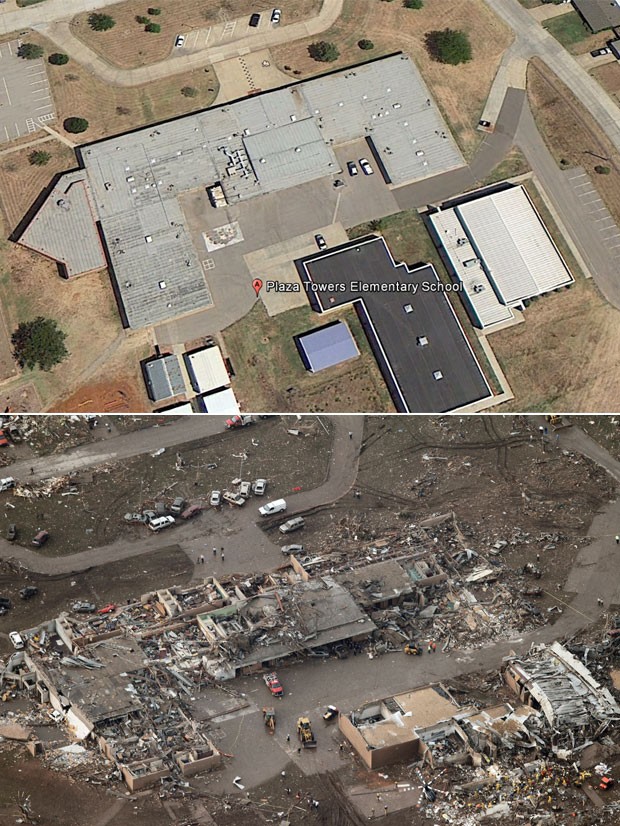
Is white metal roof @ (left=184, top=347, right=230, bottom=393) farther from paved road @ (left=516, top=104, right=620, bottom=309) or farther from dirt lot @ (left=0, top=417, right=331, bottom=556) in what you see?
paved road @ (left=516, top=104, right=620, bottom=309)

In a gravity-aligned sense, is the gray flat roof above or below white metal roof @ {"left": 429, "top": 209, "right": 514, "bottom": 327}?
above

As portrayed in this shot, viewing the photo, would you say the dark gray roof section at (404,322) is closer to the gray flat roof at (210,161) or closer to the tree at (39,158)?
the gray flat roof at (210,161)

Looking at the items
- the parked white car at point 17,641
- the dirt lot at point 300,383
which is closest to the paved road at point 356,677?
the parked white car at point 17,641

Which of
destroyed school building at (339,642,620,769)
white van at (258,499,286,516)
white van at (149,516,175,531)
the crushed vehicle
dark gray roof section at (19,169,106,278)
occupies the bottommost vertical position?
destroyed school building at (339,642,620,769)

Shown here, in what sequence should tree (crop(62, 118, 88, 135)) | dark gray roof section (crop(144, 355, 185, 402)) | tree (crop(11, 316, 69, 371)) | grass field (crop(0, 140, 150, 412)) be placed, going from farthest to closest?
tree (crop(62, 118, 88, 135)) < tree (crop(11, 316, 69, 371)) < grass field (crop(0, 140, 150, 412)) < dark gray roof section (crop(144, 355, 185, 402))

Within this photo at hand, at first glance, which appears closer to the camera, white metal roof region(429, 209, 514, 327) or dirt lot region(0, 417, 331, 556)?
dirt lot region(0, 417, 331, 556)

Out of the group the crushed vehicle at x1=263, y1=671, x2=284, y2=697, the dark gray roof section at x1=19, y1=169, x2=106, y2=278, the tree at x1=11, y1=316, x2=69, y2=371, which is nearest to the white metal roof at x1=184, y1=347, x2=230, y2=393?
the tree at x1=11, y1=316, x2=69, y2=371
